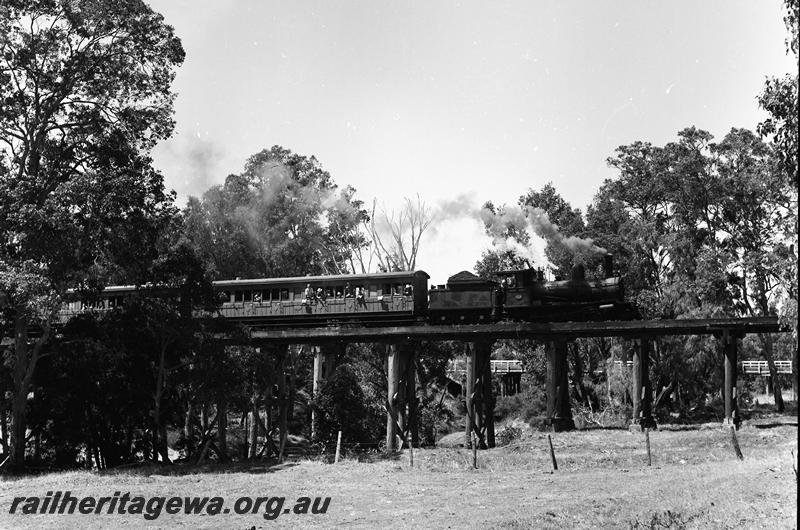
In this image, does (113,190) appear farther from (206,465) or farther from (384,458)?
(384,458)

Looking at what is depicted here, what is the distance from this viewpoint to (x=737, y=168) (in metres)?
48.1

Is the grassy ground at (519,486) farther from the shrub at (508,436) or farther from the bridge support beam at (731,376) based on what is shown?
the shrub at (508,436)

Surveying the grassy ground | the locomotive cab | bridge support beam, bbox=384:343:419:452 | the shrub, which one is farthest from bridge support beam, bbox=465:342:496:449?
the locomotive cab

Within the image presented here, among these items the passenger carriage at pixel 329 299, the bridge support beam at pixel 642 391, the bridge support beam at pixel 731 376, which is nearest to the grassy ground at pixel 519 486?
the bridge support beam at pixel 731 376

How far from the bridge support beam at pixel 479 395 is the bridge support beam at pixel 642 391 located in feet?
20.2

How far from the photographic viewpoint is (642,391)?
32812 mm

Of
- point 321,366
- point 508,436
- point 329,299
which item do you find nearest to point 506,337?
point 508,436

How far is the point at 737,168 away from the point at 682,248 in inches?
235

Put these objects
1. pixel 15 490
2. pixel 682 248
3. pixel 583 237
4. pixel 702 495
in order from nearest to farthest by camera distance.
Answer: pixel 702 495 < pixel 15 490 < pixel 682 248 < pixel 583 237

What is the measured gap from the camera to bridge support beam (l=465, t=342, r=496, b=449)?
1249 inches

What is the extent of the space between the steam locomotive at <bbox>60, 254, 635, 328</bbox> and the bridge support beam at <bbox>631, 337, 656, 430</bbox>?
5.99 ft

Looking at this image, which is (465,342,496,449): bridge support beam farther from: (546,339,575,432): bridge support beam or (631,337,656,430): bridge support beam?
(631,337,656,430): bridge support beam

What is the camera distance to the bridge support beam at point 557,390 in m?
32.8

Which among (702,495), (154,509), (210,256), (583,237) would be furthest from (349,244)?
(702,495)
